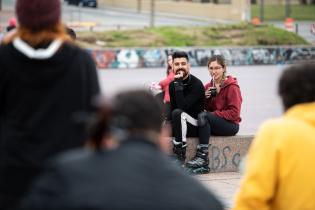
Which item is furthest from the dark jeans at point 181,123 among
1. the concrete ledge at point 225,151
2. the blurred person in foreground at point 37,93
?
the blurred person in foreground at point 37,93

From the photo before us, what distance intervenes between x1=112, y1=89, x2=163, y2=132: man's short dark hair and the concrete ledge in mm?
7164

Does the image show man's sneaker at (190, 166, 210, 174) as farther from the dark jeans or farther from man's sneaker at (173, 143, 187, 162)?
the dark jeans

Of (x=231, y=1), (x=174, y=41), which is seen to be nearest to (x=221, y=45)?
(x=174, y=41)

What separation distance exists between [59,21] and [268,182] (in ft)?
4.01

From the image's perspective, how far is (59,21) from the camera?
416 cm

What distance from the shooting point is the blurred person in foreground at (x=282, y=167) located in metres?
3.81

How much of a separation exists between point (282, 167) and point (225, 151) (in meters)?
6.61

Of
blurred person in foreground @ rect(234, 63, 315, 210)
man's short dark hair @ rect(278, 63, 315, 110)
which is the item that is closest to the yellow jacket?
blurred person in foreground @ rect(234, 63, 315, 210)

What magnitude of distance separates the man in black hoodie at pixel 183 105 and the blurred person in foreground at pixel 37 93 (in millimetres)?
5948

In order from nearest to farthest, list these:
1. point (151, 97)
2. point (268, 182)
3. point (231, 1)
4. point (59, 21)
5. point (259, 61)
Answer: point (151, 97)
point (268, 182)
point (59, 21)
point (259, 61)
point (231, 1)

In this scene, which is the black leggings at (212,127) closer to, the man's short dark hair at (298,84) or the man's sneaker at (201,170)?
the man's sneaker at (201,170)

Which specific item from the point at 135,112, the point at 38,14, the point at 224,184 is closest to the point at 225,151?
the point at 224,184

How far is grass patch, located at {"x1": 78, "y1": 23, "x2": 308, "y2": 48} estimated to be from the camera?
114ft

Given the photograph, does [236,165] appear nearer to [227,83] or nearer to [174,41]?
[227,83]
